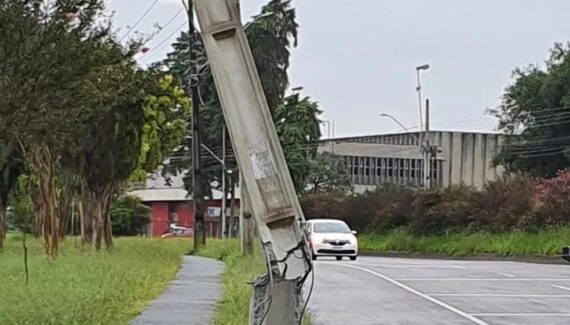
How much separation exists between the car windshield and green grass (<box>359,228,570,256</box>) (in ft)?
22.6

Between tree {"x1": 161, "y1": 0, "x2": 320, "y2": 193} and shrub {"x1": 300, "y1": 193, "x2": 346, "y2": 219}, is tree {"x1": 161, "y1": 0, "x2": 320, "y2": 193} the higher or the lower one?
the higher one

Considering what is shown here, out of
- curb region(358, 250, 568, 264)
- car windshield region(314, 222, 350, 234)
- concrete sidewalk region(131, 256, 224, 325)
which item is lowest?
curb region(358, 250, 568, 264)

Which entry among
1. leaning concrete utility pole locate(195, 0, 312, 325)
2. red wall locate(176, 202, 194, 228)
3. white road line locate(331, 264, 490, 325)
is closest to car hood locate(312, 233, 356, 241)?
white road line locate(331, 264, 490, 325)

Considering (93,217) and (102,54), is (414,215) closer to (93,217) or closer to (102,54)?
(93,217)

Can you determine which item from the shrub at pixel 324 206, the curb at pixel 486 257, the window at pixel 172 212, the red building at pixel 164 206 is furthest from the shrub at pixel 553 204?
the window at pixel 172 212

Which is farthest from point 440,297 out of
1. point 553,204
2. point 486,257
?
point 486,257

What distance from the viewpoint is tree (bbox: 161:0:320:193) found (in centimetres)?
4516

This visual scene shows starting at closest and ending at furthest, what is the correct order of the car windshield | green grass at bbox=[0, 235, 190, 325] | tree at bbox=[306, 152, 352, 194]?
green grass at bbox=[0, 235, 190, 325]
the car windshield
tree at bbox=[306, 152, 352, 194]

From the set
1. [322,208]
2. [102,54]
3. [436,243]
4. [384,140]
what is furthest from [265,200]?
[384,140]

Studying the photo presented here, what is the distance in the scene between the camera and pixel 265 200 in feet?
20.0

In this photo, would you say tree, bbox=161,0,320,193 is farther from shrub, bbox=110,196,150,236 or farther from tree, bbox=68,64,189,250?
shrub, bbox=110,196,150,236

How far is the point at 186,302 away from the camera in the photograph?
1648cm

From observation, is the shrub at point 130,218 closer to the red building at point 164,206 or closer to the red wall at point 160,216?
the red building at point 164,206

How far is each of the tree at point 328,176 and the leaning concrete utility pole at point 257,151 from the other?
5836 cm
